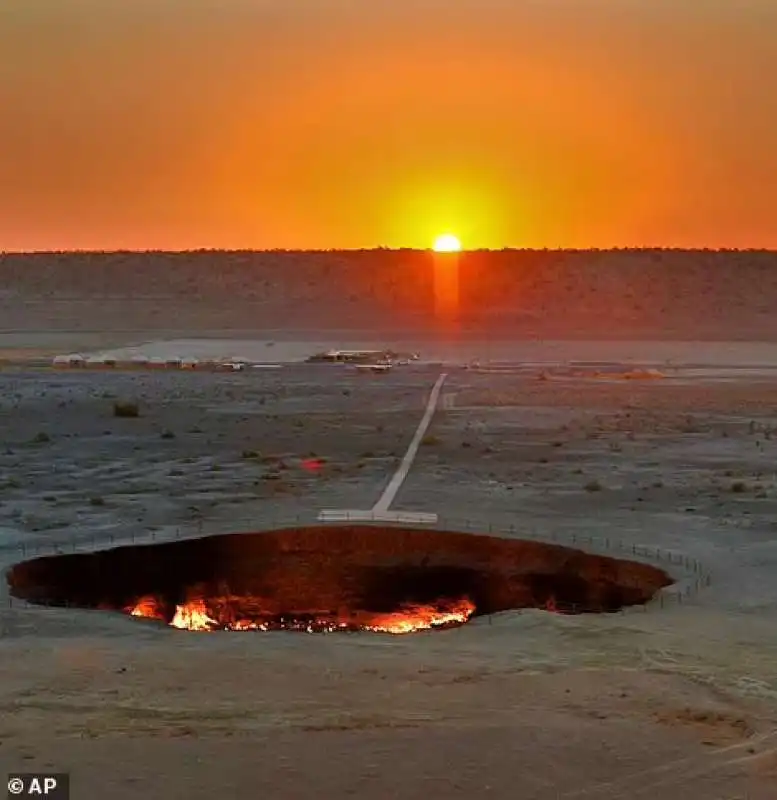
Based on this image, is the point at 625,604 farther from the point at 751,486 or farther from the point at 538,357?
the point at 538,357

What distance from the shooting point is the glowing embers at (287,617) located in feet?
47.0

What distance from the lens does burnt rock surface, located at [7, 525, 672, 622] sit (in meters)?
15.5

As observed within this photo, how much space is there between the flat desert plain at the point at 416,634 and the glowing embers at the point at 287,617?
1218 mm

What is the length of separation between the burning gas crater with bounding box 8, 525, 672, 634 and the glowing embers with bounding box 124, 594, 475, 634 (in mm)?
13

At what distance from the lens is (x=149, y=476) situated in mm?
23219

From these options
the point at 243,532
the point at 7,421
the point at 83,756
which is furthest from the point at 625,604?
the point at 7,421

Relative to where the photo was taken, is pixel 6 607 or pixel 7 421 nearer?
pixel 6 607

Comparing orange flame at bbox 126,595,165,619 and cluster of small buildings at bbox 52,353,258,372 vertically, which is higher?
cluster of small buildings at bbox 52,353,258,372

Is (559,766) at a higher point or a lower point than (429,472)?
lower

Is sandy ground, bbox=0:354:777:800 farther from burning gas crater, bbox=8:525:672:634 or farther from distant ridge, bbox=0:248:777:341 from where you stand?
distant ridge, bbox=0:248:777:341

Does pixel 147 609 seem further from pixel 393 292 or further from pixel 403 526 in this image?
pixel 393 292

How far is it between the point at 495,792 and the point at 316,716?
6.16ft

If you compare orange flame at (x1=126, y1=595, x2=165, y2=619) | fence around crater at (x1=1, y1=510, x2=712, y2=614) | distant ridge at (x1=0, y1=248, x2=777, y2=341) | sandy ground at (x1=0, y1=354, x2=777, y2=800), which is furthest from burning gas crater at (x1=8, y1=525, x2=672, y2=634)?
distant ridge at (x1=0, y1=248, x2=777, y2=341)

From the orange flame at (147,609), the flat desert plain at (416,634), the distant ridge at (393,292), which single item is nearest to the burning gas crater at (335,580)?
the orange flame at (147,609)
